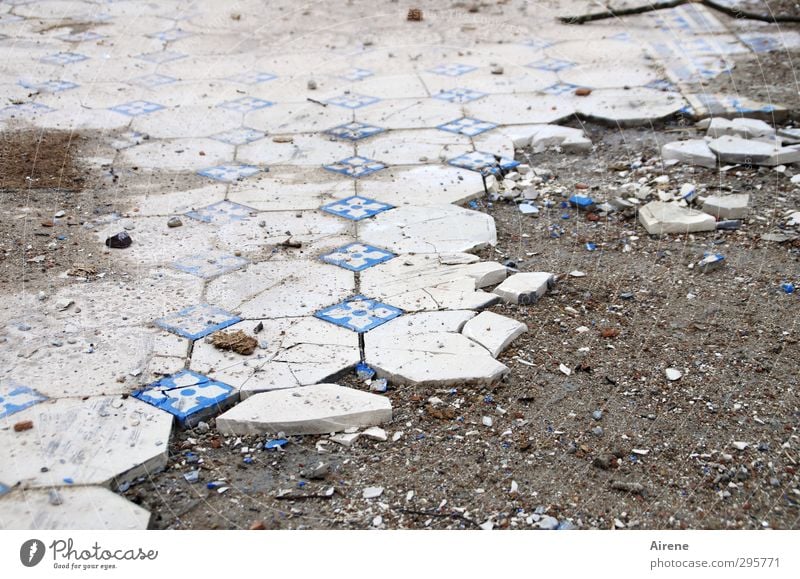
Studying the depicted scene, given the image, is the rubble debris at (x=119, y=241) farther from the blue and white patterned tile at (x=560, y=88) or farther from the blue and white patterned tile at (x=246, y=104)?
the blue and white patterned tile at (x=560, y=88)

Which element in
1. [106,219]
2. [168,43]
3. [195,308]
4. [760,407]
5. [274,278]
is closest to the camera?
[760,407]

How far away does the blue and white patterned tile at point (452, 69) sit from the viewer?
564 centimetres

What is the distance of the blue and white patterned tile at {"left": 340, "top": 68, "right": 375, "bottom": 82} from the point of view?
18.3 feet

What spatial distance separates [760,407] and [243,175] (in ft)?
8.55

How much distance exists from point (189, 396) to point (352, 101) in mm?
3069

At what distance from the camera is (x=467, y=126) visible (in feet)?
15.5

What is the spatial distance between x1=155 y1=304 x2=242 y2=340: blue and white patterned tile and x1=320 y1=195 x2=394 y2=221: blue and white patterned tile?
95 centimetres

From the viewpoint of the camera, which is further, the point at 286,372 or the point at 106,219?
the point at 106,219

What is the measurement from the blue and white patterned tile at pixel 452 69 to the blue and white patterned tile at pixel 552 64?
405 mm

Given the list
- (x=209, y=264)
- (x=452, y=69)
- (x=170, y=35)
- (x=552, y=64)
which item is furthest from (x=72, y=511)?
(x=170, y=35)

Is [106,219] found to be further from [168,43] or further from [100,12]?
[100,12]

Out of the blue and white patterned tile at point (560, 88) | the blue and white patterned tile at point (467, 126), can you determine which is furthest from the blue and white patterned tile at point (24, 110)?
the blue and white patterned tile at point (560, 88)

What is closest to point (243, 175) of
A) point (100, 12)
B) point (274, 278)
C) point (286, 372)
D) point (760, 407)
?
point (274, 278)

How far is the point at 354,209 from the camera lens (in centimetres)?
379
